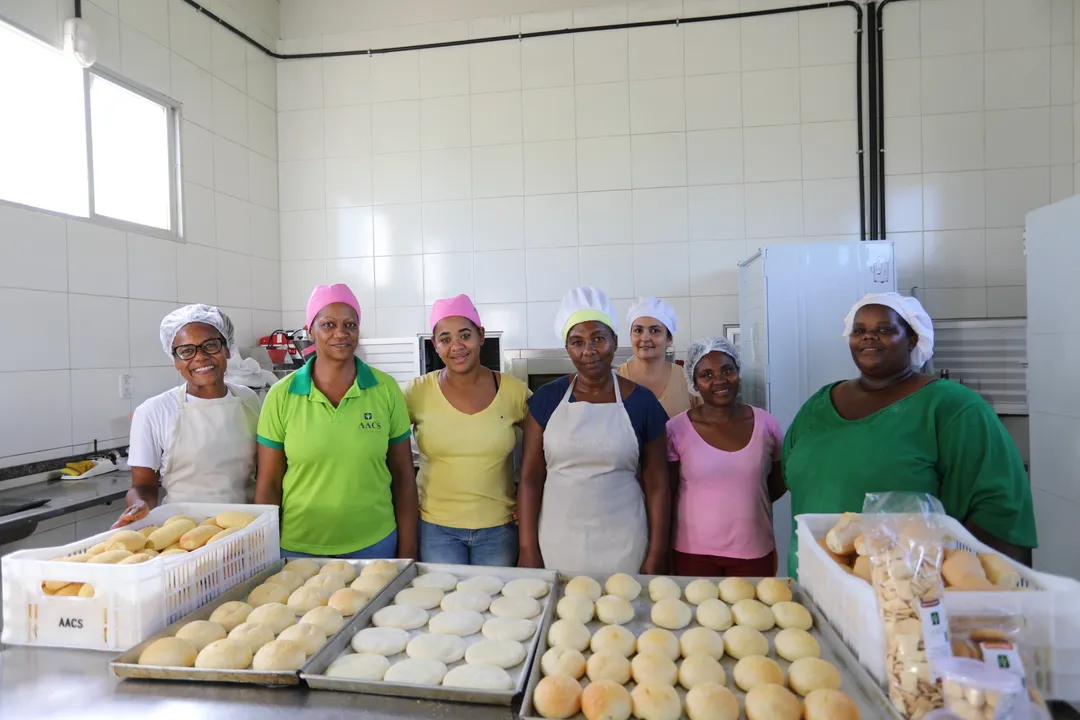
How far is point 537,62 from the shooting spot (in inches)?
158

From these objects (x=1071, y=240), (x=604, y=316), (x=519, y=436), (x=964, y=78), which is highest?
(x=964, y=78)

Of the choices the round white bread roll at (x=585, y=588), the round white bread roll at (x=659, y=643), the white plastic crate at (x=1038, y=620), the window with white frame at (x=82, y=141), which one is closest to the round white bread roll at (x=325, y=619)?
the round white bread roll at (x=585, y=588)

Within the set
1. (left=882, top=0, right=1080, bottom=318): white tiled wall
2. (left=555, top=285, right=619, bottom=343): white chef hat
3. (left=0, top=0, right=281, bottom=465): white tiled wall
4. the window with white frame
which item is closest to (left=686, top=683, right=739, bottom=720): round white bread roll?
(left=555, top=285, right=619, bottom=343): white chef hat

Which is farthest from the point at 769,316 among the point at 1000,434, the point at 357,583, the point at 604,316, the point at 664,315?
the point at 357,583

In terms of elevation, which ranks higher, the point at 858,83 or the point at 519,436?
the point at 858,83

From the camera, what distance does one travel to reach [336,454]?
1.90 m

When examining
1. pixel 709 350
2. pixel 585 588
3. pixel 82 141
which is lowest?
pixel 585 588

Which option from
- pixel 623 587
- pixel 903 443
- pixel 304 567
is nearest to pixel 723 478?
pixel 903 443

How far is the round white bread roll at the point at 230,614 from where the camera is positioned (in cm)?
126

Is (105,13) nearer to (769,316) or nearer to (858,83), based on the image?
(769,316)

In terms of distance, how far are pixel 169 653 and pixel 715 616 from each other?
104cm

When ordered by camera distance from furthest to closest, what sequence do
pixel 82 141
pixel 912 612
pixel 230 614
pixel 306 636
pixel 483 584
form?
pixel 82 141 < pixel 483 584 < pixel 230 614 < pixel 306 636 < pixel 912 612

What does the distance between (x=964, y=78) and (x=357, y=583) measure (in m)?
4.14

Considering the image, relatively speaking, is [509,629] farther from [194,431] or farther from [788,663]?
[194,431]
